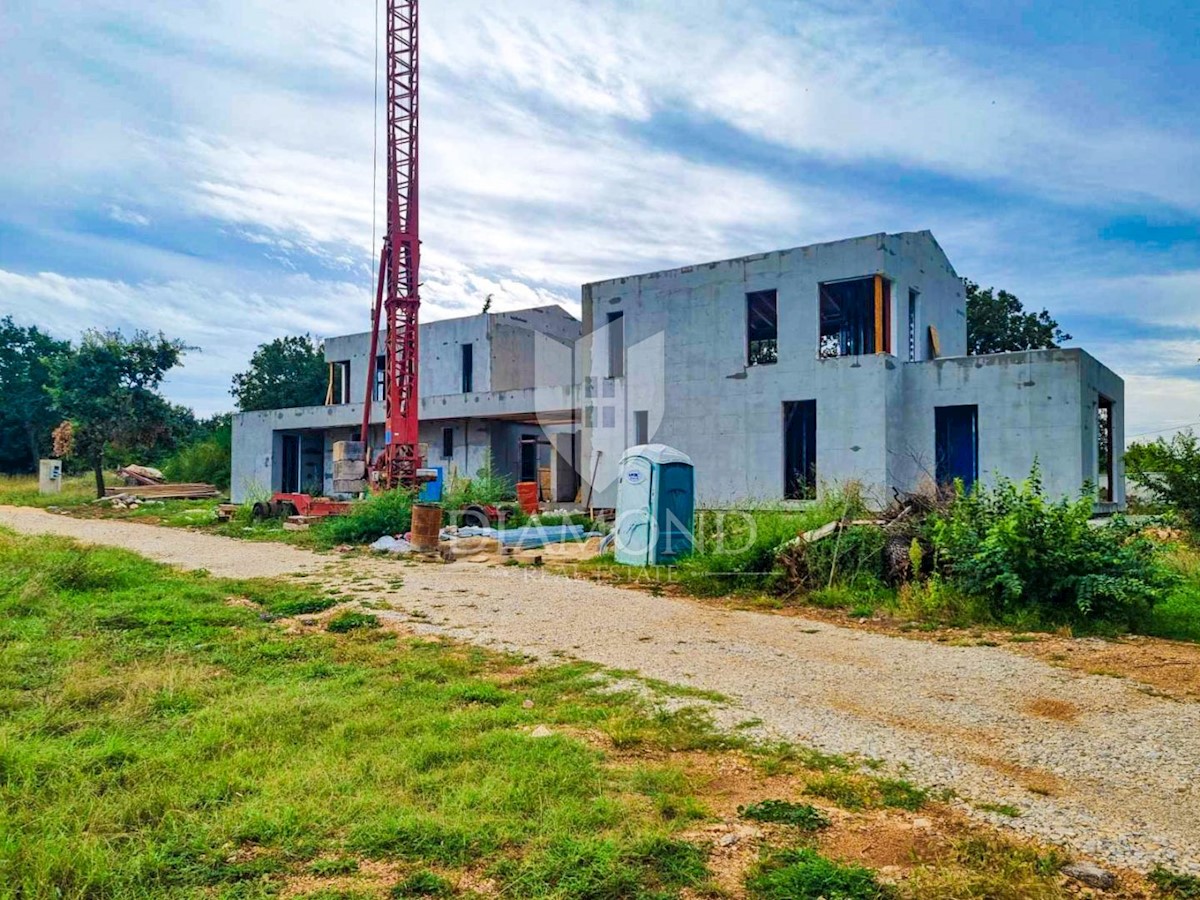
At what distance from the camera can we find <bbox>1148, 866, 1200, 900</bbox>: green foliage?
2.65 metres

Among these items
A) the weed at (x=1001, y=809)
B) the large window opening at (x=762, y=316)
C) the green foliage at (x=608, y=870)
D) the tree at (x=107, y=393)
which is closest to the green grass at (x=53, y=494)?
the tree at (x=107, y=393)

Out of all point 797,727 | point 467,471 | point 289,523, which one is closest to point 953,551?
point 797,727

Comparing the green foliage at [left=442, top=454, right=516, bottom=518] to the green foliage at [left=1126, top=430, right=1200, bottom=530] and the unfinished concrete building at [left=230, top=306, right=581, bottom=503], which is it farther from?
the green foliage at [left=1126, top=430, right=1200, bottom=530]

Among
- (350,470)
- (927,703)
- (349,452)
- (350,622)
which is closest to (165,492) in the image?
(349,452)

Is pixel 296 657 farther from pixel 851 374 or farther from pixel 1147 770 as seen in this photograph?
pixel 851 374

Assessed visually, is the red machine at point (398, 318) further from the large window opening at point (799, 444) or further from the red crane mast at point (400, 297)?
the large window opening at point (799, 444)

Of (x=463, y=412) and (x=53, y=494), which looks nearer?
(x=463, y=412)

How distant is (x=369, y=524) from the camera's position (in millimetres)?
14734

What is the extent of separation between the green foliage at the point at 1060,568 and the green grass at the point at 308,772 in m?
4.14

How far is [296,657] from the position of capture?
236 inches

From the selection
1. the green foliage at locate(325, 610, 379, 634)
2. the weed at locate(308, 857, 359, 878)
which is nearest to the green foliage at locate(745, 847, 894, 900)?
the weed at locate(308, 857, 359, 878)

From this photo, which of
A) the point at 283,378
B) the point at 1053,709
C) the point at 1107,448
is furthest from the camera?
the point at 283,378

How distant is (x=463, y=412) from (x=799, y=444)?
34.8 ft

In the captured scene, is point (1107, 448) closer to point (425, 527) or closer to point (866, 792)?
point (425, 527)
